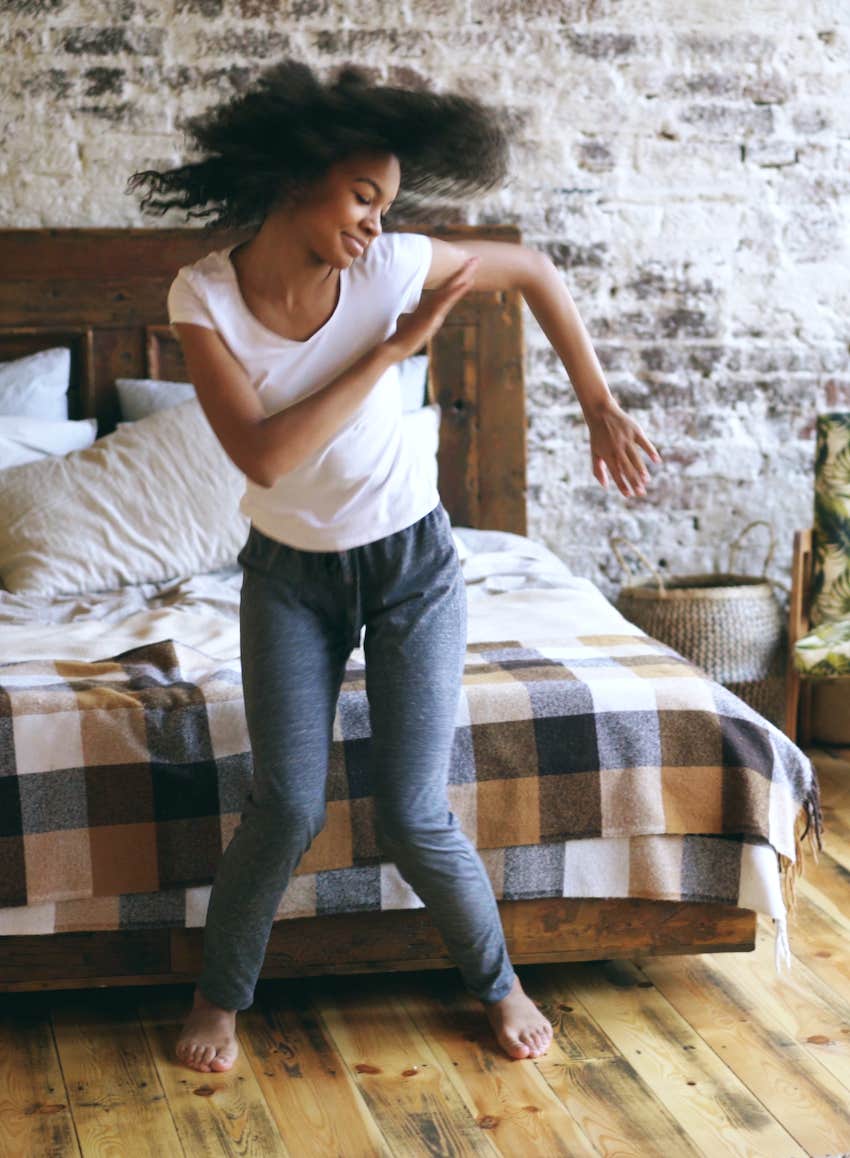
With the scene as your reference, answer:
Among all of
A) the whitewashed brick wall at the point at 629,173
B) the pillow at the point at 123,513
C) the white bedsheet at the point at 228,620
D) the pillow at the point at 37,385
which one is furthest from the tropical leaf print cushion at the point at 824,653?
the pillow at the point at 37,385

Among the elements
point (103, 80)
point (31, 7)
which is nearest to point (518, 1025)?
point (103, 80)

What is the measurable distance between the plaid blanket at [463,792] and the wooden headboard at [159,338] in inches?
64.8

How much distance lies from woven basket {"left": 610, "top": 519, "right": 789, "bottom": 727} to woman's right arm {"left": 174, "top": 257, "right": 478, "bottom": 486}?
2.09 m

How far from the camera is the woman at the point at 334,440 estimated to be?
5.92ft

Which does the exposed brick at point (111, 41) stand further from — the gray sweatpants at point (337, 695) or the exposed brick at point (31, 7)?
the gray sweatpants at point (337, 695)

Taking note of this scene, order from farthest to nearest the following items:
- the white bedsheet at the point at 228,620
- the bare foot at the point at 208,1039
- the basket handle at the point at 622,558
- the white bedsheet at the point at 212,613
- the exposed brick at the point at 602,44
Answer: the exposed brick at the point at 602,44, the basket handle at the point at 622,558, the white bedsheet at the point at 212,613, the white bedsheet at the point at 228,620, the bare foot at the point at 208,1039

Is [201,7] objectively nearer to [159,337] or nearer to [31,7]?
[31,7]

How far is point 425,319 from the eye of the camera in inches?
69.5

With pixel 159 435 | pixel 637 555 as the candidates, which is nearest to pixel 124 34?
pixel 159 435

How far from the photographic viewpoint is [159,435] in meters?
3.35

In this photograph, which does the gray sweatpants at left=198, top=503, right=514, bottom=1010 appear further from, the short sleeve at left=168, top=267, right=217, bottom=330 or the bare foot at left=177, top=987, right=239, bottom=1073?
the short sleeve at left=168, top=267, right=217, bottom=330

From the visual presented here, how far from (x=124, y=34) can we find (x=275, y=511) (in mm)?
2365

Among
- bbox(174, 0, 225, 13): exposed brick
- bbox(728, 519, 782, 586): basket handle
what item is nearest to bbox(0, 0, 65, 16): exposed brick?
bbox(174, 0, 225, 13): exposed brick

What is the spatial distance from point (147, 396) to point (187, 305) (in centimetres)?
189
